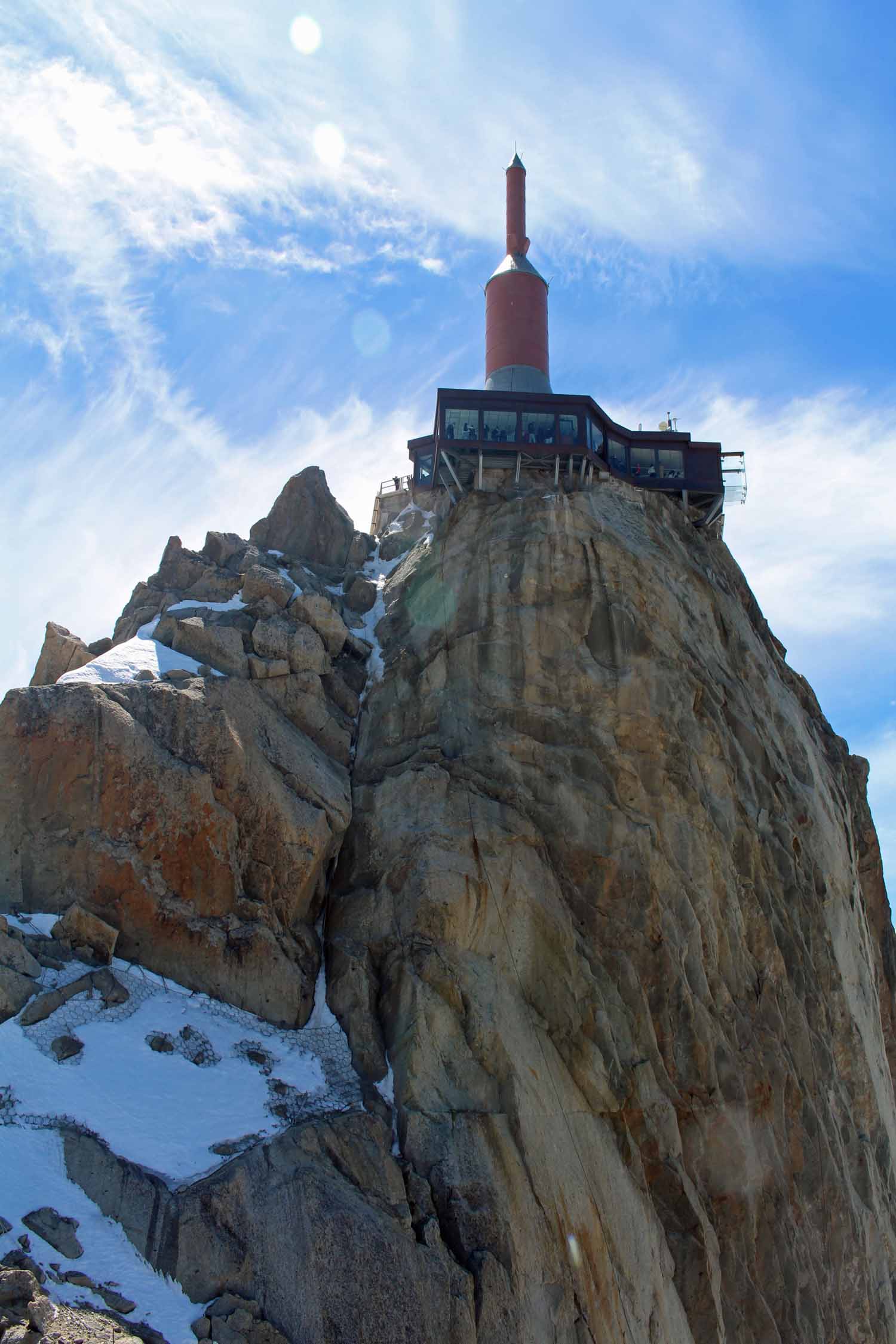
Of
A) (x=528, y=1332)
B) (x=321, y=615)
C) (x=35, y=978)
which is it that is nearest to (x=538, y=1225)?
(x=528, y=1332)

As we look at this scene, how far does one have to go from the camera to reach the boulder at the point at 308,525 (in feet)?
155

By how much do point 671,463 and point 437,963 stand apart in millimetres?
28732

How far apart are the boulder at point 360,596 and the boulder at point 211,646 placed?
810cm

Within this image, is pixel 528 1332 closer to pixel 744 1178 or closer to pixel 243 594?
pixel 744 1178

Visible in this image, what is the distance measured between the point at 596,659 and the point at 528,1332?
21.0 meters

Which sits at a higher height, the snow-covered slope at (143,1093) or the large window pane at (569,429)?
the large window pane at (569,429)

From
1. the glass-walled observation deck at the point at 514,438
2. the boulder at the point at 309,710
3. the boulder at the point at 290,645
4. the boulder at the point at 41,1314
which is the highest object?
the glass-walled observation deck at the point at 514,438

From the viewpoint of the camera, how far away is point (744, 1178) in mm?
32531

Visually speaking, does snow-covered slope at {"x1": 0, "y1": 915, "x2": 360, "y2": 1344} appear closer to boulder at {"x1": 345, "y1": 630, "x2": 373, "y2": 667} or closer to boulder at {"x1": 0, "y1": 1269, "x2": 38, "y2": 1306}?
boulder at {"x1": 0, "y1": 1269, "x2": 38, "y2": 1306}

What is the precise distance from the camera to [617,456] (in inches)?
1977

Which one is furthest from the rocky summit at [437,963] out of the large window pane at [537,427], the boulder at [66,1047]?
the large window pane at [537,427]

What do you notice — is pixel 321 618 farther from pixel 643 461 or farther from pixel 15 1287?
pixel 15 1287

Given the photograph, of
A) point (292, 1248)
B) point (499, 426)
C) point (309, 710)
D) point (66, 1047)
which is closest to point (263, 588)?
point (309, 710)

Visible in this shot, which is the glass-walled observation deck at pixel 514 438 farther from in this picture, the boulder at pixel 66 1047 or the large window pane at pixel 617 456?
the boulder at pixel 66 1047
